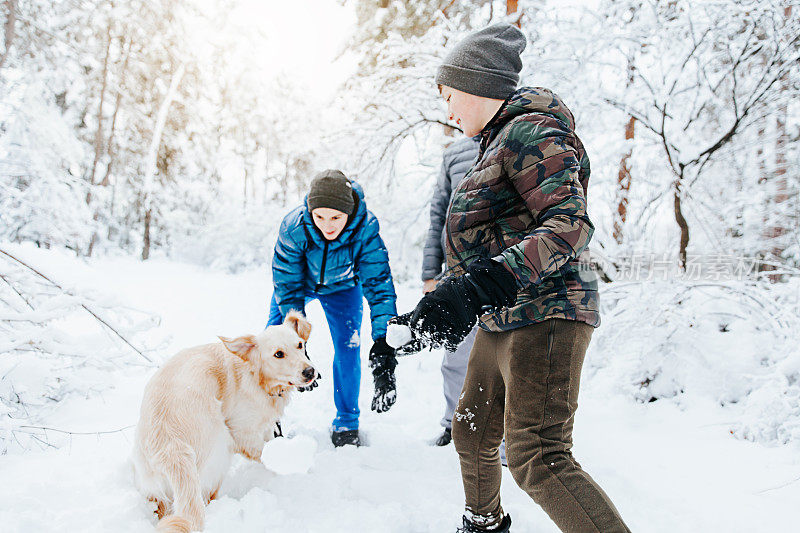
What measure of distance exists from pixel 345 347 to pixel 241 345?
898mm

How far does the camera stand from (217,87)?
19500mm

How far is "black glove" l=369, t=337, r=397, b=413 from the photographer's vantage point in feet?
7.87

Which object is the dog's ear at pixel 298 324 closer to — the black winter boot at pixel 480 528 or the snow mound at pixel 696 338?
the black winter boot at pixel 480 528

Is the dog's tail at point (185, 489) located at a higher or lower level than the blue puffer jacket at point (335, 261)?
lower

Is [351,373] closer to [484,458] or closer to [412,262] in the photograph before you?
[484,458]

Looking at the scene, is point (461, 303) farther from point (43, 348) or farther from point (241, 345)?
point (43, 348)

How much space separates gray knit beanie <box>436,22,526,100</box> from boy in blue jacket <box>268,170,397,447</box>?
4.35ft

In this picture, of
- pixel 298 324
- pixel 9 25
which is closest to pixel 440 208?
pixel 298 324

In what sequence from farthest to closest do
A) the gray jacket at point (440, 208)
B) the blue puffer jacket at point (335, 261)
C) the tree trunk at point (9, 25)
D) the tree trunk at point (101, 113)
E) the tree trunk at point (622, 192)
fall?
the tree trunk at point (101, 113) < the tree trunk at point (9, 25) < the tree trunk at point (622, 192) < the gray jacket at point (440, 208) < the blue puffer jacket at point (335, 261)

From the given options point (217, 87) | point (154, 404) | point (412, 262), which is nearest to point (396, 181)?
point (412, 262)

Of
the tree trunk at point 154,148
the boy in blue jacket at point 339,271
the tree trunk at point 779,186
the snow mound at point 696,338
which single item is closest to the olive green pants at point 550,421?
the boy in blue jacket at point 339,271

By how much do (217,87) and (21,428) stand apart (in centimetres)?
2048

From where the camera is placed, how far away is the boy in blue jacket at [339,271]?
2.76 m

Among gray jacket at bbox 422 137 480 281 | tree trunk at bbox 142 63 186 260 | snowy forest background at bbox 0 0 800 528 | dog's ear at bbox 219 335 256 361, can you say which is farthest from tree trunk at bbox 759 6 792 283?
tree trunk at bbox 142 63 186 260
